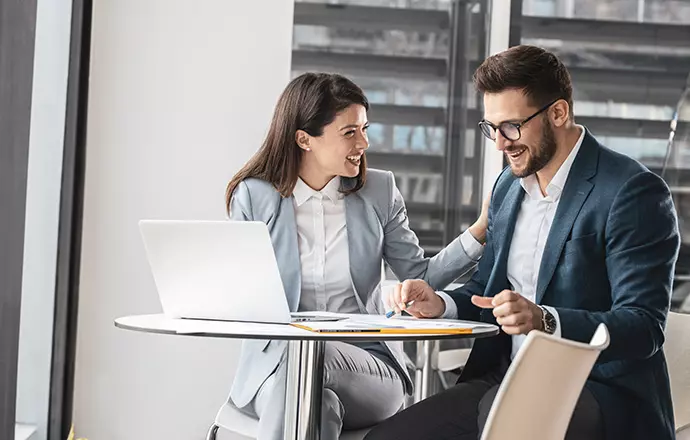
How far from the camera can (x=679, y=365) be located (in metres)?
2.46

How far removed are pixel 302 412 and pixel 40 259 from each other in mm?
1544

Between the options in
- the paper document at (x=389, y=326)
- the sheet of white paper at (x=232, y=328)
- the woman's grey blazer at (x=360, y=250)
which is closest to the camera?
the sheet of white paper at (x=232, y=328)

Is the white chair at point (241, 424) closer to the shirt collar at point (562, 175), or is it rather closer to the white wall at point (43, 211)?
the shirt collar at point (562, 175)

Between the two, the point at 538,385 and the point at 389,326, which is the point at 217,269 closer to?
the point at 389,326

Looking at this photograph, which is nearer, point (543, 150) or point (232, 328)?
point (232, 328)

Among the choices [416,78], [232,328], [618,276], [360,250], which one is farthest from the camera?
[416,78]

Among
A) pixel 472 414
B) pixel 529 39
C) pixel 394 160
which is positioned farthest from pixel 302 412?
pixel 529 39

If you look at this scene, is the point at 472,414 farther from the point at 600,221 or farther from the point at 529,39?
the point at 529,39

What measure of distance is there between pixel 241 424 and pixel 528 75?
44.0 inches

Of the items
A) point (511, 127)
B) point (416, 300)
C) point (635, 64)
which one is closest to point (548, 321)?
point (416, 300)

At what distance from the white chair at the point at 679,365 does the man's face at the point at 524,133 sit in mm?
615

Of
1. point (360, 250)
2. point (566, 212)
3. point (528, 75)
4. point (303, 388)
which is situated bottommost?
point (303, 388)

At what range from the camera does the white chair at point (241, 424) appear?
236 cm

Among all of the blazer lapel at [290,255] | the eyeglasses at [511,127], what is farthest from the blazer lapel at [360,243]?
the eyeglasses at [511,127]
